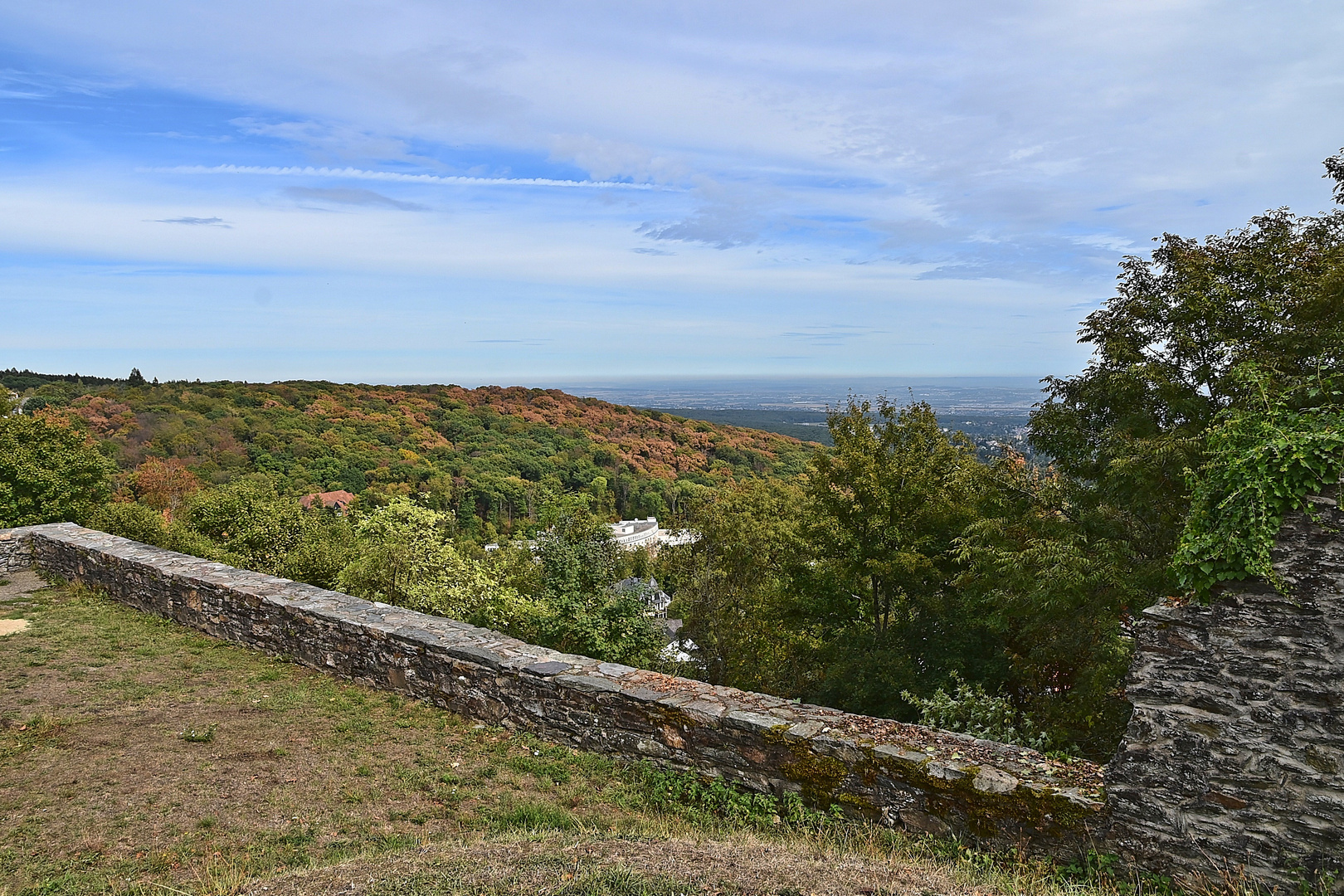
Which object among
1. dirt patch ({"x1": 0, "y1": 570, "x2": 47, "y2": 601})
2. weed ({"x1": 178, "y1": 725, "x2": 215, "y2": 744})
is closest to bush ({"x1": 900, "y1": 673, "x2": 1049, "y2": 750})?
weed ({"x1": 178, "y1": 725, "x2": 215, "y2": 744})

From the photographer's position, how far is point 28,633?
870 centimetres

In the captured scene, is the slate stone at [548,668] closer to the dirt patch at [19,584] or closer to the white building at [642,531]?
the dirt patch at [19,584]

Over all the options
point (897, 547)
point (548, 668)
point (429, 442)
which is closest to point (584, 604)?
point (548, 668)

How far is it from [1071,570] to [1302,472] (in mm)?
4135

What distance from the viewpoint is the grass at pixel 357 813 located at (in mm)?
3465

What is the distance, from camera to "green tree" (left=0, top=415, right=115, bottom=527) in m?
15.0

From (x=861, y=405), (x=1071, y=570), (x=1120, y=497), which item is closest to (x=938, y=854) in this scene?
(x=1071, y=570)

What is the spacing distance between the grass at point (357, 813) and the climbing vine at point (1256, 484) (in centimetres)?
189

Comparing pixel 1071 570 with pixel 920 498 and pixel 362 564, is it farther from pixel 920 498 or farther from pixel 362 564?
pixel 362 564

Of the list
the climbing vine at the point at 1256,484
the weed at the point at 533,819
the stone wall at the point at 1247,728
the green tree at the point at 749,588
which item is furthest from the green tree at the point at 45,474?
the climbing vine at the point at 1256,484

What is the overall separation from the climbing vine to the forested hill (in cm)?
2877

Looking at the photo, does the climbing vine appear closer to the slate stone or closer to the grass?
the grass

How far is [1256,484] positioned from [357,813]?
6029 millimetres

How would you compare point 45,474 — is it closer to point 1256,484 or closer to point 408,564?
point 408,564
